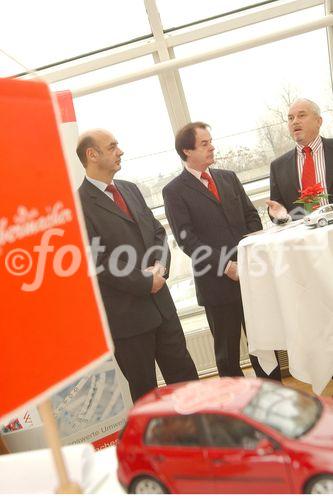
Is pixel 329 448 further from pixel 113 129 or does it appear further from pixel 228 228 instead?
pixel 113 129

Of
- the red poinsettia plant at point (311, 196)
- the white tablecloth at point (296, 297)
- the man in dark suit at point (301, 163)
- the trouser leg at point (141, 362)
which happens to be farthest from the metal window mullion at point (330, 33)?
the trouser leg at point (141, 362)

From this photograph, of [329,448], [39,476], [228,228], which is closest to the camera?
[329,448]

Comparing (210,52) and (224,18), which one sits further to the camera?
(224,18)

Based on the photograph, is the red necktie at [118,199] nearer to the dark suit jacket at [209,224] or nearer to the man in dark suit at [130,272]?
the man in dark suit at [130,272]

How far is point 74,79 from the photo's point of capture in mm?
3670

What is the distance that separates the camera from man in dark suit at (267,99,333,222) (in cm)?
230

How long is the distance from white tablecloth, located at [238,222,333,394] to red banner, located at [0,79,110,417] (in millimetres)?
1324

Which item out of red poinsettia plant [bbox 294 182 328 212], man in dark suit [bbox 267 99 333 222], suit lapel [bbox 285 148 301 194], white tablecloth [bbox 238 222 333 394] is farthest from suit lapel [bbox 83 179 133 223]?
suit lapel [bbox 285 148 301 194]

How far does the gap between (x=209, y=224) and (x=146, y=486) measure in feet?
6.09

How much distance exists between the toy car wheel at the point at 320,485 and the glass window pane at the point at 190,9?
370 cm

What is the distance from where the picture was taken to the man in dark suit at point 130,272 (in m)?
1.06

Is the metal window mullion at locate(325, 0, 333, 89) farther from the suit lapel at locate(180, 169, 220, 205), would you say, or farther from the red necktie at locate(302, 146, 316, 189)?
the suit lapel at locate(180, 169, 220, 205)

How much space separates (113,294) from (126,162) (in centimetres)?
252

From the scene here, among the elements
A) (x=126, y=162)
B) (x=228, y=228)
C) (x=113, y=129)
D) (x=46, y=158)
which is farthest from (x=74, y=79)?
(x=46, y=158)
